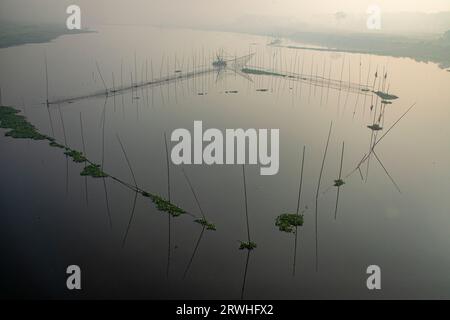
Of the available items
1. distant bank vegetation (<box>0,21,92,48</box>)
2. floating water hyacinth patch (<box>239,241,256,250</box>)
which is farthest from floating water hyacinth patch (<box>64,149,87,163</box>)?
floating water hyacinth patch (<box>239,241,256,250</box>)

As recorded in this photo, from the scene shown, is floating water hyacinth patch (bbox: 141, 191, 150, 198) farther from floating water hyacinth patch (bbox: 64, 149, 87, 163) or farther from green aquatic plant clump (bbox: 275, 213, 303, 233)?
green aquatic plant clump (bbox: 275, 213, 303, 233)

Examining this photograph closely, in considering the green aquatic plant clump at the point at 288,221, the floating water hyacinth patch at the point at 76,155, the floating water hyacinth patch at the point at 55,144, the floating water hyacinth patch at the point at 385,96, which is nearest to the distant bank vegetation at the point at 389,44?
the floating water hyacinth patch at the point at 385,96

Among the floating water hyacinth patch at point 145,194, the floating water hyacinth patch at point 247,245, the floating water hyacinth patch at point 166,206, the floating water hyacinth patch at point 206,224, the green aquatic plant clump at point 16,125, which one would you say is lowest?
the floating water hyacinth patch at point 247,245

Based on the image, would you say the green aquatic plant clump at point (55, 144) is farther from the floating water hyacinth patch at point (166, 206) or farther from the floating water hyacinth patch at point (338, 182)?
the floating water hyacinth patch at point (338, 182)

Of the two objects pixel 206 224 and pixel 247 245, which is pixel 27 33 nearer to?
pixel 206 224

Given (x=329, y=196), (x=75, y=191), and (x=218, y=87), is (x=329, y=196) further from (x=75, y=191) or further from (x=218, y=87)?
(x=75, y=191)

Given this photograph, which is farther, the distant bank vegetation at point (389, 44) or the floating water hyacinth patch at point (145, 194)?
the distant bank vegetation at point (389, 44)

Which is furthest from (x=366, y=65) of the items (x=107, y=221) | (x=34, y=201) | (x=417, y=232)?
(x=34, y=201)
